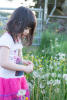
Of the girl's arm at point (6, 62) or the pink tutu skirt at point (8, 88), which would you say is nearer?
the girl's arm at point (6, 62)

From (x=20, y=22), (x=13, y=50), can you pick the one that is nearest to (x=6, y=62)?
(x=13, y=50)

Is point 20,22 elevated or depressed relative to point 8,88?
elevated

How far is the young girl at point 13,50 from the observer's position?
1.71 meters

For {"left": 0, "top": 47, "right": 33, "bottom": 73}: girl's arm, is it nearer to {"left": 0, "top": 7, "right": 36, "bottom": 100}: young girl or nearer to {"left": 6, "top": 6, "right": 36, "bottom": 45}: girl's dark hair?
{"left": 0, "top": 7, "right": 36, "bottom": 100}: young girl

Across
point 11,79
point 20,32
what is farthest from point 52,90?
point 20,32

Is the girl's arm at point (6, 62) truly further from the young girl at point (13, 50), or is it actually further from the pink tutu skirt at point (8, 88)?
the pink tutu skirt at point (8, 88)

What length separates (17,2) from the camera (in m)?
9.90

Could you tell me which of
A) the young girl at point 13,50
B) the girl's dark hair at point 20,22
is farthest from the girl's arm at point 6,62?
the girl's dark hair at point 20,22

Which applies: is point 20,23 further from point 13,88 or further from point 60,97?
point 60,97

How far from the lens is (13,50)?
1.84 m

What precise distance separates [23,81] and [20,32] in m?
0.45

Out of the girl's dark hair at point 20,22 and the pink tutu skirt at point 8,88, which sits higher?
the girl's dark hair at point 20,22

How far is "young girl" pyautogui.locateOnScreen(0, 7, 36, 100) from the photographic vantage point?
5.62 feet

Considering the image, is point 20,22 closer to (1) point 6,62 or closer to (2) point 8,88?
(1) point 6,62
